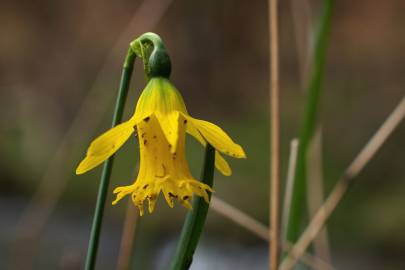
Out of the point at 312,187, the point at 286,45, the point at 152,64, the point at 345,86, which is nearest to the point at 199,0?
the point at 286,45

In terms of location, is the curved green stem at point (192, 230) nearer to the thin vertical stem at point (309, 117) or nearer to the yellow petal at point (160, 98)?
the yellow petal at point (160, 98)

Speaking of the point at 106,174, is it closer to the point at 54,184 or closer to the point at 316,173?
the point at 316,173

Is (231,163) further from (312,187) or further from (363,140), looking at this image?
(312,187)

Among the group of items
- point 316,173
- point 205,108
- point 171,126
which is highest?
point 171,126

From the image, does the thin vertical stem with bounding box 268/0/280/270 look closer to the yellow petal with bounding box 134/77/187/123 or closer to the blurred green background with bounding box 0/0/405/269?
the yellow petal with bounding box 134/77/187/123

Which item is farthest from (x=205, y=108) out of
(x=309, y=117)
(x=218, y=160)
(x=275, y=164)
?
(x=218, y=160)

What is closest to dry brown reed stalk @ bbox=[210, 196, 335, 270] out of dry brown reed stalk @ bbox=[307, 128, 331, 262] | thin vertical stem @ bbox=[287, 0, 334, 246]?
dry brown reed stalk @ bbox=[307, 128, 331, 262]
